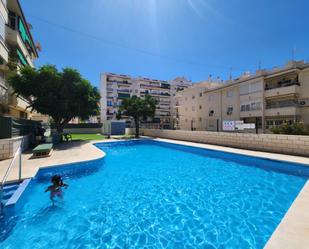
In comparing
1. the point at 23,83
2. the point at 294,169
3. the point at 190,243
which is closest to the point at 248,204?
the point at 190,243

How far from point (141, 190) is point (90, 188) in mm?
2098

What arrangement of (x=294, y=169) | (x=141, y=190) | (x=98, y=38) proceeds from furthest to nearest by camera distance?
(x=98, y=38) → (x=294, y=169) → (x=141, y=190)

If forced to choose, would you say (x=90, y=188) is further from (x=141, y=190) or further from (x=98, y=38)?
(x=98, y=38)

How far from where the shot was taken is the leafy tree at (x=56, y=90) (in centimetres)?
1448

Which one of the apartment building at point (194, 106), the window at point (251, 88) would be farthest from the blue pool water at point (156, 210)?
the apartment building at point (194, 106)

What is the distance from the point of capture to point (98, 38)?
15.3 meters

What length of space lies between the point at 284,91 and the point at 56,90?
29337 mm

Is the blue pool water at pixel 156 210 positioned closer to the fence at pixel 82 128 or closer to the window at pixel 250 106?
the window at pixel 250 106

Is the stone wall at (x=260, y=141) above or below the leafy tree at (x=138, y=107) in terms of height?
below

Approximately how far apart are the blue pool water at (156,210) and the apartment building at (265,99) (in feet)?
63.8

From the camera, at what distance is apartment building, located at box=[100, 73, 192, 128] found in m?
58.5

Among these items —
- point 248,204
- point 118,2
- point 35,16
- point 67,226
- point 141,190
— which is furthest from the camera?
point 35,16

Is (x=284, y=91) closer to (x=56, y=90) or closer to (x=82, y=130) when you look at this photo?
(x=56, y=90)

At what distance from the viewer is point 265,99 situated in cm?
2477
